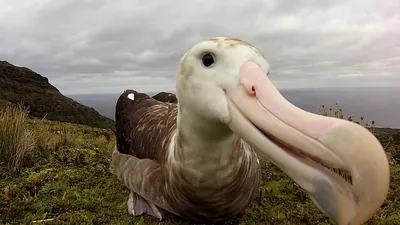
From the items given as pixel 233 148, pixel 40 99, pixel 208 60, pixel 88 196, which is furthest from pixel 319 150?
pixel 40 99

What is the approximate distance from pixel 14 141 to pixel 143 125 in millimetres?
2735

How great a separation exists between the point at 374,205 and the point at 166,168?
2.01 metres

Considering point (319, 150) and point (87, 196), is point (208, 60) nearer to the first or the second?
point (319, 150)

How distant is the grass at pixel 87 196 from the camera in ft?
14.3

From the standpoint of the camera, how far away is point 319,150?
196 cm

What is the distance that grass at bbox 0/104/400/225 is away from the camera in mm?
4359

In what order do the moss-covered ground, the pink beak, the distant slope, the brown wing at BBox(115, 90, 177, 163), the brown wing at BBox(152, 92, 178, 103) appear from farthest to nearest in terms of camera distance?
the distant slope, the brown wing at BBox(152, 92, 178, 103), the moss-covered ground, the brown wing at BBox(115, 90, 177, 163), the pink beak

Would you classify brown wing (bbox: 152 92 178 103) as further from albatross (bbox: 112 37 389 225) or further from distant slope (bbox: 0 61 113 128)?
distant slope (bbox: 0 61 113 128)

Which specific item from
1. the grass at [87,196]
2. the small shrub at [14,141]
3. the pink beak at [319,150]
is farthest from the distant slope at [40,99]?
the pink beak at [319,150]

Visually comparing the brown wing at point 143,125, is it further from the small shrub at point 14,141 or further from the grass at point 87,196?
the small shrub at point 14,141

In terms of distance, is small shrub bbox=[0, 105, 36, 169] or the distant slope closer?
small shrub bbox=[0, 105, 36, 169]

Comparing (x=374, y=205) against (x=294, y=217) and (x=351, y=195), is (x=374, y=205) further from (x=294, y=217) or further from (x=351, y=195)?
(x=294, y=217)

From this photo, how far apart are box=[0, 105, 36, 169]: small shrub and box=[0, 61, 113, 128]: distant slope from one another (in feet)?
44.8

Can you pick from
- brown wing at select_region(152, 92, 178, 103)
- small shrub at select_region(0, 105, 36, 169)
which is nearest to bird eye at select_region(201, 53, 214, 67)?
brown wing at select_region(152, 92, 178, 103)
